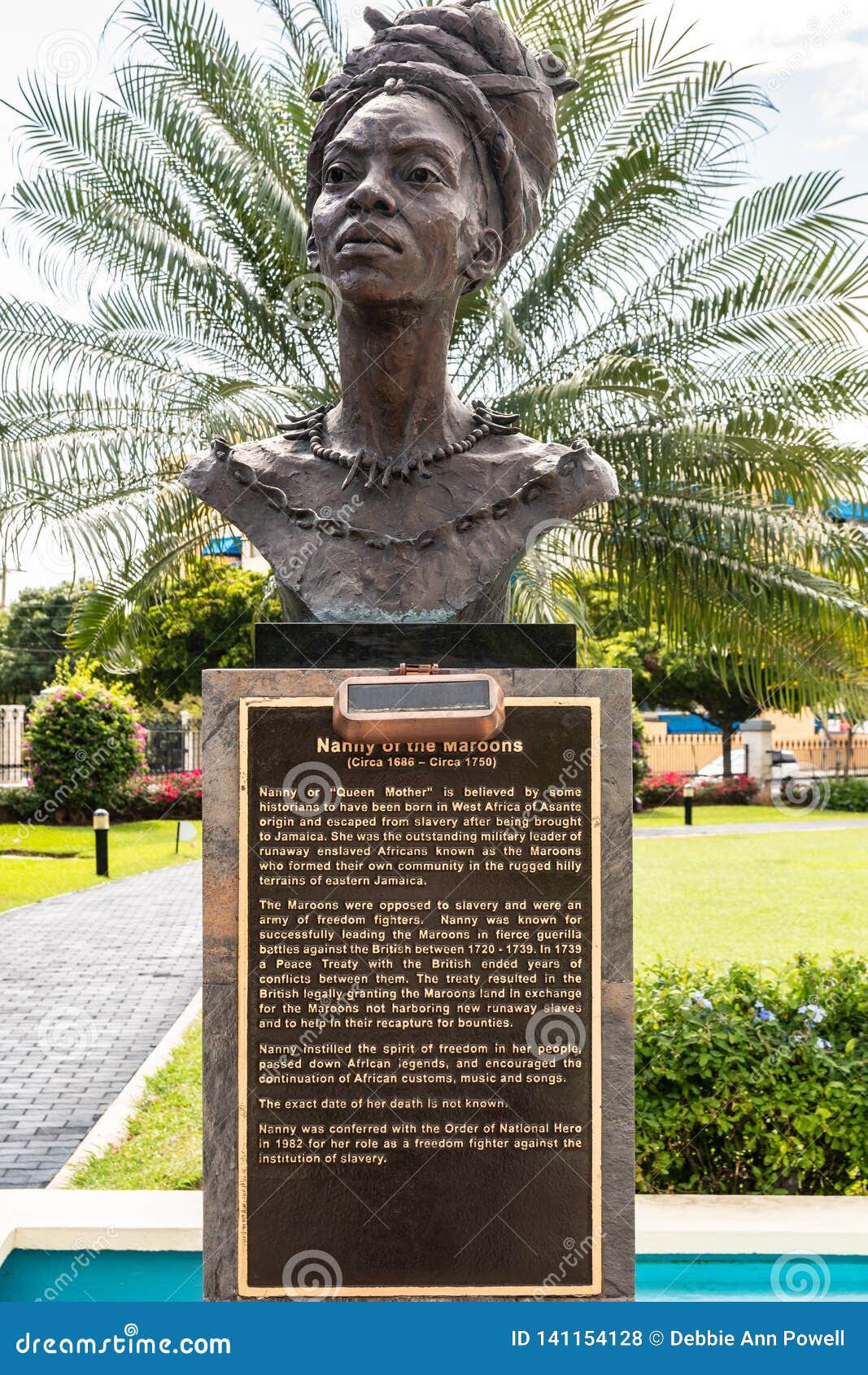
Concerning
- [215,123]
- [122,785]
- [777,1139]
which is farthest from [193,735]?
[777,1139]

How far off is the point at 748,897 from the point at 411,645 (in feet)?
37.7

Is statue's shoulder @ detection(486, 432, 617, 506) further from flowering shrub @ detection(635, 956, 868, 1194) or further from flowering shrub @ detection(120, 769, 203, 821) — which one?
flowering shrub @ detection(120, 769, 203, 821)

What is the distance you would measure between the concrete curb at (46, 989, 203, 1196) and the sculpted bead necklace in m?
2.81

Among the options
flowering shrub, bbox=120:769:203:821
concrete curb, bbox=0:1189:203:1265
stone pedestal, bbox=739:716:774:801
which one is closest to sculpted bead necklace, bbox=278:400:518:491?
concrete curb, bbox=0:1189:203:1265

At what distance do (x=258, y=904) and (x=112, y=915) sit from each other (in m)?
11.2

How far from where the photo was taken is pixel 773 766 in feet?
104

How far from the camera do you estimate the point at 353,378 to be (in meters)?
3.68

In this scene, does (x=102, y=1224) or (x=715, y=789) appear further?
(x=715, y=789)

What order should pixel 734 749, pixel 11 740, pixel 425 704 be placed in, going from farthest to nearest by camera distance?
pixel 734 749, pixel 11 740, pixel 425 704

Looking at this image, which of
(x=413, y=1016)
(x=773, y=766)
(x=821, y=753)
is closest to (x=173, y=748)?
(x=773, y=766)

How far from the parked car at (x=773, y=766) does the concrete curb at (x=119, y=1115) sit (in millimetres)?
24482

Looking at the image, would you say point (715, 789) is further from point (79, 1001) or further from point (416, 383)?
point (416, 383)

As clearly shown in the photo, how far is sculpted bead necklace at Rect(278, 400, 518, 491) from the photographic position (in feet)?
12.1

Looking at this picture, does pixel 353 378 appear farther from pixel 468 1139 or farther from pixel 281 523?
pixel 468 1139
